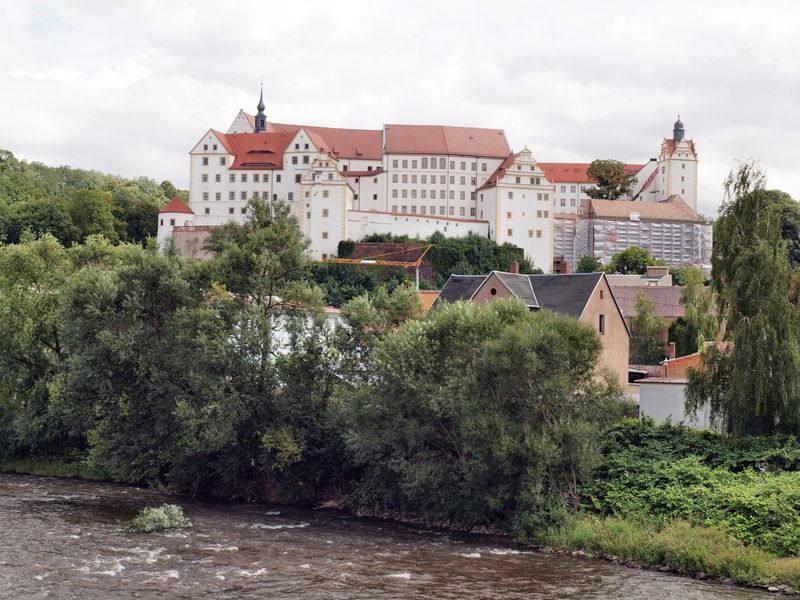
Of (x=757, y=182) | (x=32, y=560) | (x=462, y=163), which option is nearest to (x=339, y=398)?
(x=32, y=560)

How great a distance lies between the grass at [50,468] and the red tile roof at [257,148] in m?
60.2

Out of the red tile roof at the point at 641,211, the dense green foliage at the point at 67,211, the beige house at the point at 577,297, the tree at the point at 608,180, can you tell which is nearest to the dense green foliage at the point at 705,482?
the beige house at the point at 577,297

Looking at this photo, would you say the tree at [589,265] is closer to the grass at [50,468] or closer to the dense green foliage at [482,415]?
the grass at [50,468]

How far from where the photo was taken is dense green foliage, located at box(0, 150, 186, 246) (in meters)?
84.5

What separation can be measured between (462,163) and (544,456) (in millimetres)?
75739

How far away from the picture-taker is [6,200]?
→ 9644cm

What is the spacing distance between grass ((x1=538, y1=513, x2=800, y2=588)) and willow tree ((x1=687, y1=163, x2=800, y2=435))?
406 centimetres

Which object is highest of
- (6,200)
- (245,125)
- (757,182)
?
(245,125)

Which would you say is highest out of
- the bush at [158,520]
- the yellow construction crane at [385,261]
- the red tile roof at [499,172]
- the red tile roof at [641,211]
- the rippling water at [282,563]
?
the red tile roof at [499,172]

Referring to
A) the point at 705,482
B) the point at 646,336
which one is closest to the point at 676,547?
the point at 705,482

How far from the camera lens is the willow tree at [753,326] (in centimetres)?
2545

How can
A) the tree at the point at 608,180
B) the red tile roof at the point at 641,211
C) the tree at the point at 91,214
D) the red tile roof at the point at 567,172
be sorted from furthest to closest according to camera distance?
1. the red tile roof at the point at 567,172
2. the tree at the point at 608,180
3. the red tile roof at the point at 641,211
4. the tree at the point at 91,214

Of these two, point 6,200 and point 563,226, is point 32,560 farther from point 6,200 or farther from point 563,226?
point 563,226

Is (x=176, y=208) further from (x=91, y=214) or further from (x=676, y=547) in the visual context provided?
(x=676, y=547)
